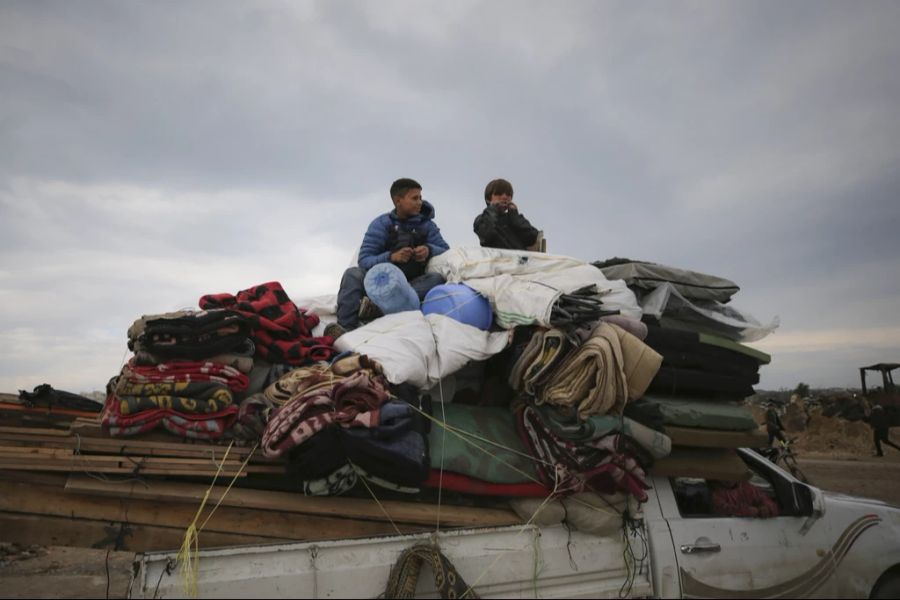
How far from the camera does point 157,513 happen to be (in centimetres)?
230

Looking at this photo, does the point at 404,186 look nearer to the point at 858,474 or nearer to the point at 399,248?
the point at 399,248

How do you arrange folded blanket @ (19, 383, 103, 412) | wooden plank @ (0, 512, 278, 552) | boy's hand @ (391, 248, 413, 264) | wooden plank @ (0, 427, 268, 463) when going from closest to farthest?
wooden plank @ (0, 512, 278, 552)
wooden plank @ (0, 427, 268, 463)
folded blanket @ (19, 383, 103, 412)
boy's hand @ (391, 248, 413, 264)

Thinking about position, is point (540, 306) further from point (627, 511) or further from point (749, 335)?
point (749, 335)

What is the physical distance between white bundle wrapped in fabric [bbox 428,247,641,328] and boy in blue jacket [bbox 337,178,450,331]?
0.22 m

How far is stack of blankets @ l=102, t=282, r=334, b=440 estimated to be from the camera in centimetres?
251

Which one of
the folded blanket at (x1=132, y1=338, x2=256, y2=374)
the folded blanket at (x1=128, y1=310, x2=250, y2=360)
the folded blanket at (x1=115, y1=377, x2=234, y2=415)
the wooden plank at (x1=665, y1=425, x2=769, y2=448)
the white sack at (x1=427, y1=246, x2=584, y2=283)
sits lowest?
the wooden plank at (x1=665, y1=425, x2=769, y2=448)

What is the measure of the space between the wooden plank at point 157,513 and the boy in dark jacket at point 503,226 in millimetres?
2635

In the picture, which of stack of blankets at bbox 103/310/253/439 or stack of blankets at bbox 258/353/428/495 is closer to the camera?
stack of blankets at bbox 258/353/428/495

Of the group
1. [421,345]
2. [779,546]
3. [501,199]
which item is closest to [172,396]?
[421,345]

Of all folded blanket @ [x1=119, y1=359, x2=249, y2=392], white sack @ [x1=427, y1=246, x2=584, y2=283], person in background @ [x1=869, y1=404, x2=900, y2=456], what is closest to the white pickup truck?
folded blanket @ [x1=119, y1=359, x2=249, y2=392]

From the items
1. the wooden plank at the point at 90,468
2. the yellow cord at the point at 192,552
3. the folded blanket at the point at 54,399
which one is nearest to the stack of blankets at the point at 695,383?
the yellow cord at the point at 192,552

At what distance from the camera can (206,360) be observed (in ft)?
8.91

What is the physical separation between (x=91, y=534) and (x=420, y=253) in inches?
99.9

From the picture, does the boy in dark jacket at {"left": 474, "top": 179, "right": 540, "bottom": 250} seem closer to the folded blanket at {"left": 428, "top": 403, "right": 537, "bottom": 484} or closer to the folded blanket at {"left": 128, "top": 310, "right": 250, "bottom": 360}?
the folded blanket at {"left": 428, "top": 403, "right": 537, "bottom": 484}
